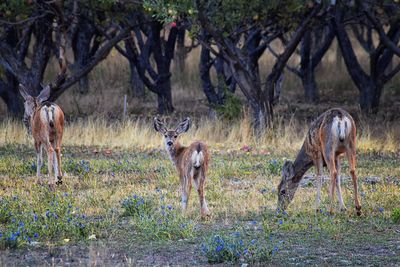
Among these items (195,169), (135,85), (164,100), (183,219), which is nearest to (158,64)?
(164,100)

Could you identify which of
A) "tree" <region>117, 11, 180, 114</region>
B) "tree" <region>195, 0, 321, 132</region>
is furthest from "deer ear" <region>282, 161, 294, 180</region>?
"tree" <region>117, 11, 180, 114</region>

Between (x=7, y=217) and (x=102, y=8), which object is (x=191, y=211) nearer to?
(x=7, y=217)

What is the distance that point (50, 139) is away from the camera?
14156mm

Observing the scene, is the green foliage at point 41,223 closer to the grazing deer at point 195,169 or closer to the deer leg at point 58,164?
the grazing deer at point 195,169

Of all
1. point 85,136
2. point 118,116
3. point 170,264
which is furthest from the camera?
point 118,116

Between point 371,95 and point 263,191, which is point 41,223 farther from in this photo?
point 371,95

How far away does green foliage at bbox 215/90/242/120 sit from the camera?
21.1 m

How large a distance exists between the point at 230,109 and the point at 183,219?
11.1 meters

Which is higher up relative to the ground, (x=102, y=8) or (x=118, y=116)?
(x=102, y=8)

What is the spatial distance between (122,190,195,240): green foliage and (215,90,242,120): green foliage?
10093mm

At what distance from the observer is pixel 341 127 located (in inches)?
431

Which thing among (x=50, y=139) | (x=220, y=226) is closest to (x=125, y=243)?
(x=220, y=226)

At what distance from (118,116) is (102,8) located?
4.54 metres

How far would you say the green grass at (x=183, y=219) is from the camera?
8.69 m
